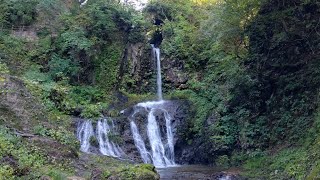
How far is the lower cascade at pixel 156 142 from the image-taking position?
16422mm

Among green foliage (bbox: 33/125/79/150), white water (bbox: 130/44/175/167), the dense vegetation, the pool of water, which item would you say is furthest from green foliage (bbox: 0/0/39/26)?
the pool of water

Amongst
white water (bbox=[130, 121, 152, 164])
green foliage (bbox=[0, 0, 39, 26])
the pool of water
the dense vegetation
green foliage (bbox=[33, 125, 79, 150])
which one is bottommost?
the pool of water

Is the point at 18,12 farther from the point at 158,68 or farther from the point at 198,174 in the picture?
the point at 198,174

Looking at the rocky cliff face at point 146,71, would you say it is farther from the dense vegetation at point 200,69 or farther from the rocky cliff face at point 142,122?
the rocky cliff face at point 142,122

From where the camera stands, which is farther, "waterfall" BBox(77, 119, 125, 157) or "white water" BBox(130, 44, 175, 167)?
"white water" BBox(130, 44, 175, 167)

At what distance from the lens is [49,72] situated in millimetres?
20422

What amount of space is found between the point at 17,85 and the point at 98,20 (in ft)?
30.7

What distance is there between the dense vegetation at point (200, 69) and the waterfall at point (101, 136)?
88cm

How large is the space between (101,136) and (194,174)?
17.8 ft

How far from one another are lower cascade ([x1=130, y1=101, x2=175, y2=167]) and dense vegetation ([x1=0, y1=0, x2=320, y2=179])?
0.93 metres

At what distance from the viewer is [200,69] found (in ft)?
72.5

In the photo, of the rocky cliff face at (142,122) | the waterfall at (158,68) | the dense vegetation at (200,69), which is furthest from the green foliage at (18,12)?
the rocky cliff face at (142,122)

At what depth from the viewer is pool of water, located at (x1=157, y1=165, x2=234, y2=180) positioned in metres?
12.0

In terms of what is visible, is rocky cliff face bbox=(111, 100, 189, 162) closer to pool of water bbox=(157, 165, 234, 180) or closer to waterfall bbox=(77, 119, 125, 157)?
waterfall bbox=(77, 119, 125, 157)
